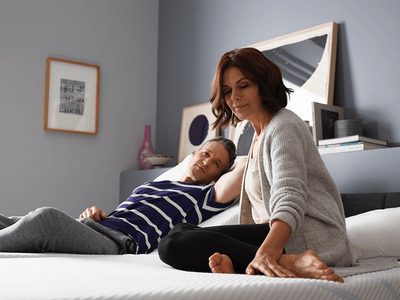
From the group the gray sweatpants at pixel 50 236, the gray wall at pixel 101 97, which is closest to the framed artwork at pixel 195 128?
the gray wall at pixel 101 97

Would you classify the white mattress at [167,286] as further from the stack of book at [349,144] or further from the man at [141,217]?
the stack of book at [349,144]

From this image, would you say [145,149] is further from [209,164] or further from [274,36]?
[209,164]

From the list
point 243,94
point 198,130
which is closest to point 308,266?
point 243,94

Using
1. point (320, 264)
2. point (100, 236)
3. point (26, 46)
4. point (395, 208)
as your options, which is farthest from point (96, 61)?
point (320, 264)

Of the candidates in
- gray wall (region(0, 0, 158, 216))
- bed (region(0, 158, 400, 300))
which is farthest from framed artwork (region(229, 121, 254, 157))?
bed (region(0, 158, 400, 300))

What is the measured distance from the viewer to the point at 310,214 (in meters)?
1.13

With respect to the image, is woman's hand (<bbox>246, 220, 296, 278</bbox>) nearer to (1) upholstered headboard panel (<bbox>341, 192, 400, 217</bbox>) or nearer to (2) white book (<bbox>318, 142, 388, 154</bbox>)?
(1) upholstered headboard panel (<bbox>341, 192, 400, 217</bbox>)

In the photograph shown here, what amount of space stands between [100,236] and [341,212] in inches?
37.2

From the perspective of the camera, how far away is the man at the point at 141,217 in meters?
1.54

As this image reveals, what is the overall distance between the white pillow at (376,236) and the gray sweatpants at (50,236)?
931 millimetres

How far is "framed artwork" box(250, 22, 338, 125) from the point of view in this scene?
2375 mm

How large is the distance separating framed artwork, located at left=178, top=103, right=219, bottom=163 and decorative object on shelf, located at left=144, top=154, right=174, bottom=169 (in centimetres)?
10

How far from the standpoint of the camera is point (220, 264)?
1035 mm

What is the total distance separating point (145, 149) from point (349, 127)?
79.3 inches
